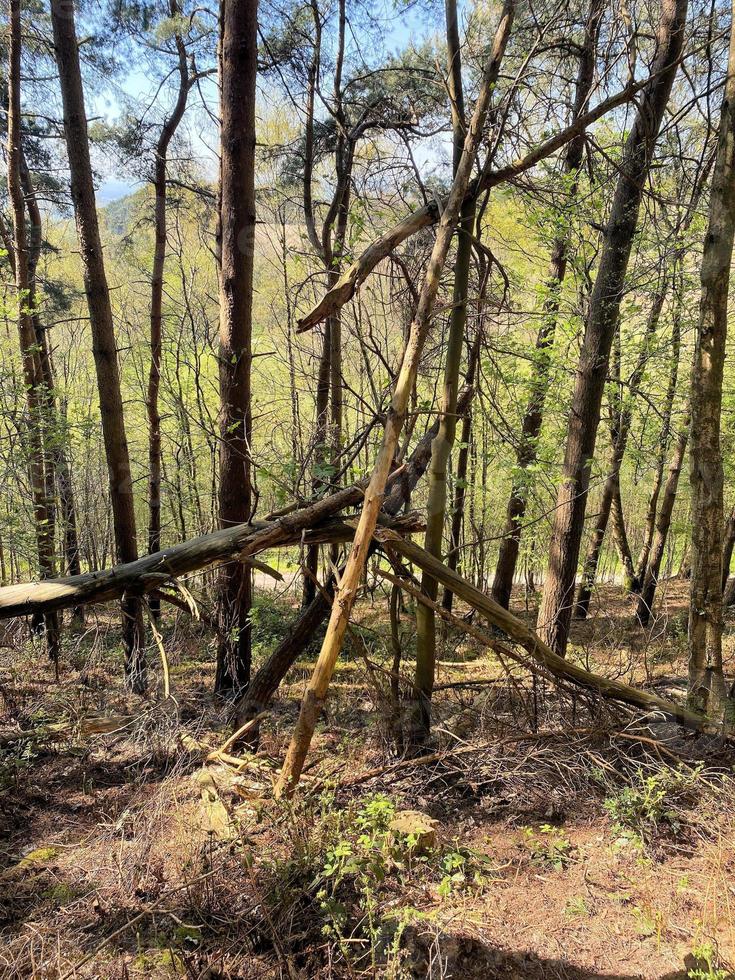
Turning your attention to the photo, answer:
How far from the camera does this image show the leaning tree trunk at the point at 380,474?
324cm

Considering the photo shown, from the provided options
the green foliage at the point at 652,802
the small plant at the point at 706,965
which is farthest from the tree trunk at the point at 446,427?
the small plant at the point at 706,965

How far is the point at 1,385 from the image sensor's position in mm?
9305

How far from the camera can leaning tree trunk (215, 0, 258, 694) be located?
490 cm

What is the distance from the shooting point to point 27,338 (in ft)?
28.6

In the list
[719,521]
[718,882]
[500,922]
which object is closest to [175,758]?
[500,922]

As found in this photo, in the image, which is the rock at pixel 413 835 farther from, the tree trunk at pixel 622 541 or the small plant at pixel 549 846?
the tree trunk at pixel 622 541

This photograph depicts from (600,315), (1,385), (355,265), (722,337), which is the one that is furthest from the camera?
(1,385)

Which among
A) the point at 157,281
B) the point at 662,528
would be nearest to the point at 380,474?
the point at 157,281

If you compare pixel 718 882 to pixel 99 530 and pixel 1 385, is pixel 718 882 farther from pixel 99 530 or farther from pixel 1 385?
pixel 99 530

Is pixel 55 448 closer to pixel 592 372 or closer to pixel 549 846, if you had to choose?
pixel 592 372

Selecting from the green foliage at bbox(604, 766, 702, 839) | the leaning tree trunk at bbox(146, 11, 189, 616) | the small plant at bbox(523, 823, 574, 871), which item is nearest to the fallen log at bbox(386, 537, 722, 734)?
the green foliage at bbox(604, 766, 702, 839)

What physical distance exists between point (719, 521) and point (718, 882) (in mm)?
2259

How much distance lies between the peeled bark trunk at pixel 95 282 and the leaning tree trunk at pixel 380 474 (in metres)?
3.22

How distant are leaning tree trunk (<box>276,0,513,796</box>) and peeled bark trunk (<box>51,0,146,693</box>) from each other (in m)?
3.22
